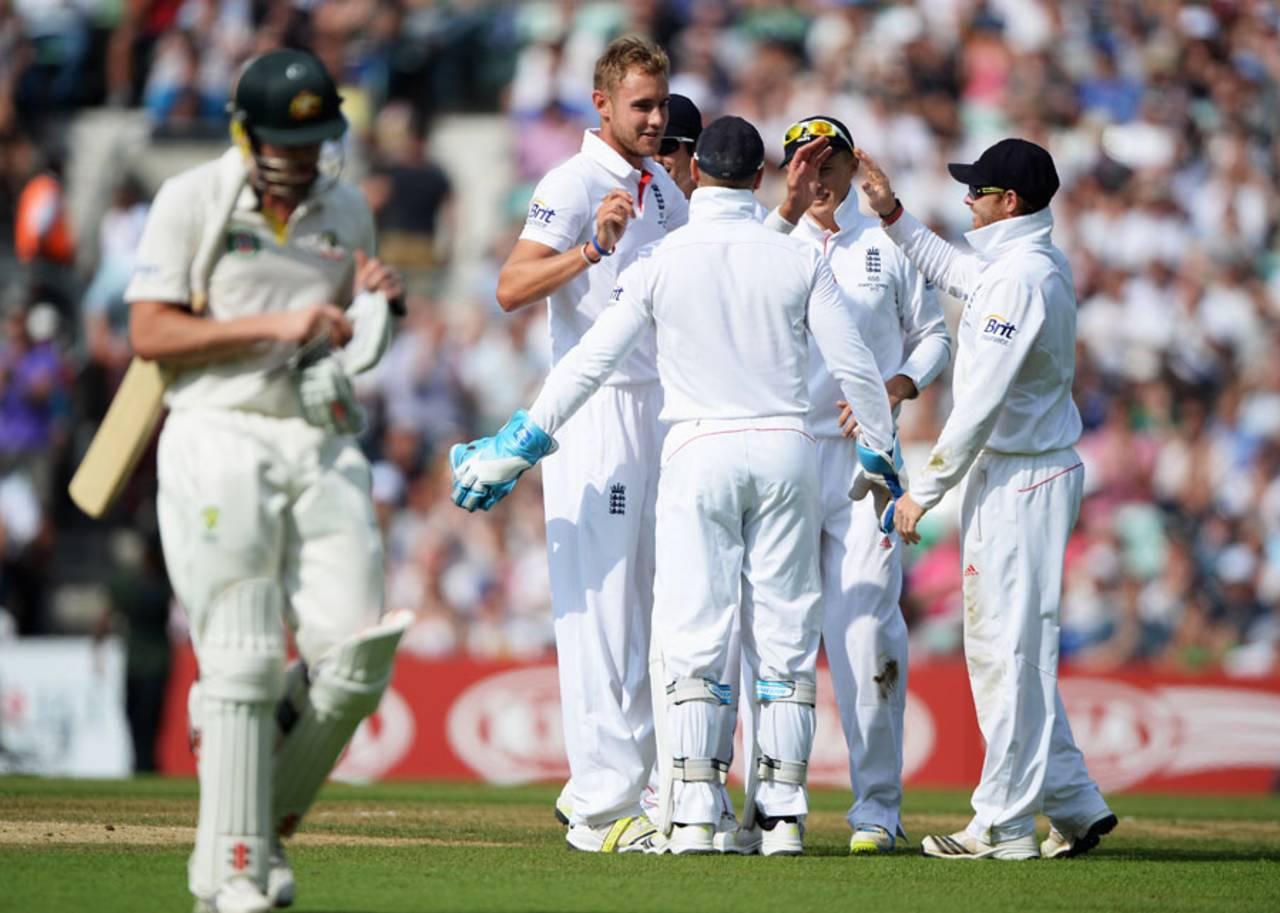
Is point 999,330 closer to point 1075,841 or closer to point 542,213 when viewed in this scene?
point 542,213

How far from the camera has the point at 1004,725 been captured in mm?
8602

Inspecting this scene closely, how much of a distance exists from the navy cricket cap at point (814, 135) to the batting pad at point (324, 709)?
3440 millimetres

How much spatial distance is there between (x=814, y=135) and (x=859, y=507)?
1701mm

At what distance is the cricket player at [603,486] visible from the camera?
28.7 ft

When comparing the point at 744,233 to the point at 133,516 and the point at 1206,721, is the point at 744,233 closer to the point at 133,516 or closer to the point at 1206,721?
the point at 1206,721

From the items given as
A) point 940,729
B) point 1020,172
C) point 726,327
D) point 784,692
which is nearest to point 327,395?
point 726,327

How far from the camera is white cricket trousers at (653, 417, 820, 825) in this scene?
27.0 ft

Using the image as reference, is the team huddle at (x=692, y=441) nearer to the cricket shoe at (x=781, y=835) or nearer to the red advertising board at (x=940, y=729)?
the cricket shoe at (x=781, y=835)

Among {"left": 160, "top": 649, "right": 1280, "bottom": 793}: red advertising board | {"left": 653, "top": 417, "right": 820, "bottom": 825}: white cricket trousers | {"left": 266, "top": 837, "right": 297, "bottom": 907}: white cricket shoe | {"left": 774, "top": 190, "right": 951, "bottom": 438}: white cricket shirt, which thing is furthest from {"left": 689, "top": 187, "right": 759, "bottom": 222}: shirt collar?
{"left": 160, "top": 649, "right": 1280, "bottom": 793}: red advertising board

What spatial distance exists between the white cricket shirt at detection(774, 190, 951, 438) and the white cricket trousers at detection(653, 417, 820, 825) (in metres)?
1.10

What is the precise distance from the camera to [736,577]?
8.30 meters

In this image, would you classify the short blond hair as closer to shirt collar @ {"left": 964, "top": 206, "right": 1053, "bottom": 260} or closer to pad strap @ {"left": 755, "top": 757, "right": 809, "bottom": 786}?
shirt collar @ {"left": 964, "top": 206, "right": 1053, "bottom": 260}

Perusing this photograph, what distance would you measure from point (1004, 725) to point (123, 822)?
167 inches

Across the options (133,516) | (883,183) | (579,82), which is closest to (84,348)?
(133,516)
